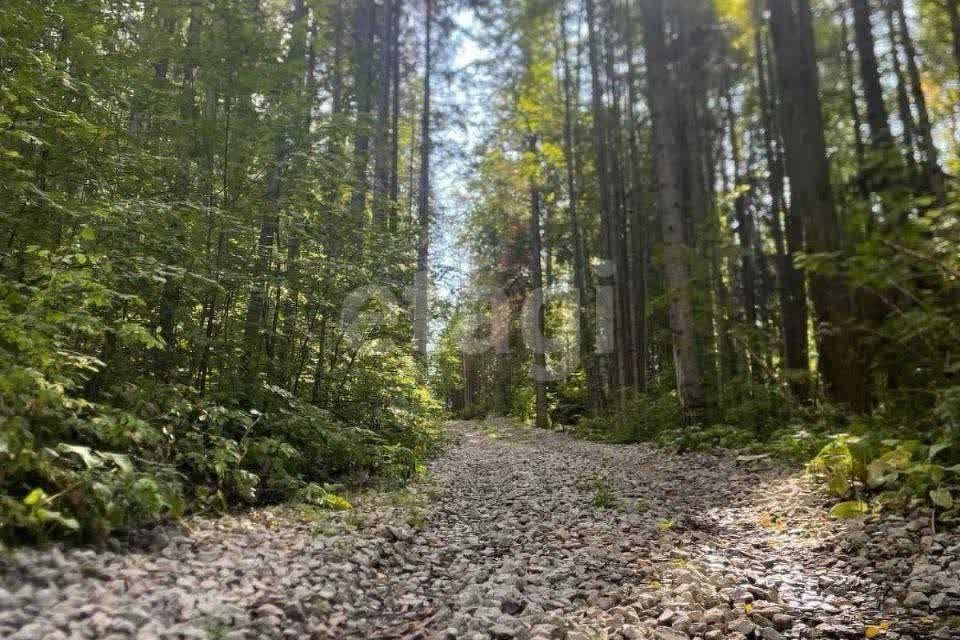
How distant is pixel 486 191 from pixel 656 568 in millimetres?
19488

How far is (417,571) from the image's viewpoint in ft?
12.7

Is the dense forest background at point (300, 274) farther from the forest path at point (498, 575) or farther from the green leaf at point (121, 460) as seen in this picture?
the forest path at point (498, 575)

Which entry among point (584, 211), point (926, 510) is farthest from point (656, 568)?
point (584, 211)

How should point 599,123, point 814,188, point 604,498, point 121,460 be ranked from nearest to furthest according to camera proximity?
point 121,460
point 604,498
point 814,188
point 599,123

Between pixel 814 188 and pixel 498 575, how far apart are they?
685 cm

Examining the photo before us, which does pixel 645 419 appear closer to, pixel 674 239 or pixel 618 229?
pixel 674 239

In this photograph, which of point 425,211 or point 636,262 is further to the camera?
point 425,211

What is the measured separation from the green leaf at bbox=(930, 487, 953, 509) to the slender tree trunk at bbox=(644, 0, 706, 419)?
211 inches

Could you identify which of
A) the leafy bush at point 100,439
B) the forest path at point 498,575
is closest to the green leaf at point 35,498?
the leafy bush at point 100,439

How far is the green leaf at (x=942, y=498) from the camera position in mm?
3865

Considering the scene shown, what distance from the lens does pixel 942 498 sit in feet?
12.8

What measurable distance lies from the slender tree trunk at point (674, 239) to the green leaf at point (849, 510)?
495cm

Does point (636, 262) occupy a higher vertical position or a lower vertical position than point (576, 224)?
lower

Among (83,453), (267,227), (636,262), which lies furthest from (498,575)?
(636,262)
